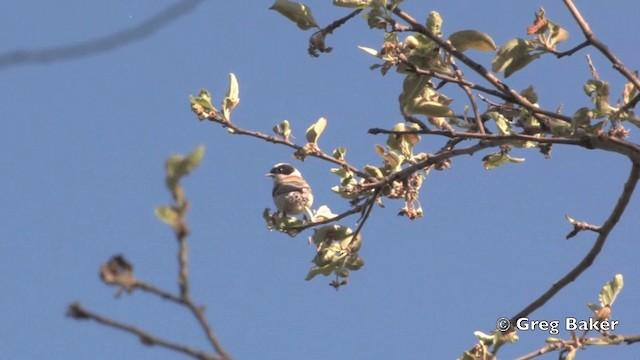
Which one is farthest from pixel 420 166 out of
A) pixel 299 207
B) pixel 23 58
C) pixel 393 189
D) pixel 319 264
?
pixel 299 207

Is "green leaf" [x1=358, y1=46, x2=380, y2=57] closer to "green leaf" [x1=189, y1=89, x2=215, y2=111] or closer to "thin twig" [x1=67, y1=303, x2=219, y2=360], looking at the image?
"green leaf" [x1=189, y1=89, x2=215, y2=111]

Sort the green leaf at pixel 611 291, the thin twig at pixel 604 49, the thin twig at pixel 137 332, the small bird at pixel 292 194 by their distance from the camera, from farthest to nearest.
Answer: the small bird at pixel 292 194 < the green leaf at pixel 611 291 < the thin twig at pixel 604 49 < the thin twig at pixel 137 332

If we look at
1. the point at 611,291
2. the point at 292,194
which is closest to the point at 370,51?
the point at 611,291

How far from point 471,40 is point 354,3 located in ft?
1.57

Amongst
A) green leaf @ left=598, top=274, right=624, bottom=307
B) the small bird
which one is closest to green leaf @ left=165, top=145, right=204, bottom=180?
green leaf @ left=598, top=274, right=624, bottom=307

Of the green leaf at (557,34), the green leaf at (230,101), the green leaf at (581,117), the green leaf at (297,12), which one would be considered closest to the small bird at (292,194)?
the green leaf at (230,101)

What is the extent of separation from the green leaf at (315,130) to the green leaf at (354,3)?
31.5 inches

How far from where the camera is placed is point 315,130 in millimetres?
4797

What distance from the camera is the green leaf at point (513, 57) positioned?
4.09 m

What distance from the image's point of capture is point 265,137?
475cm

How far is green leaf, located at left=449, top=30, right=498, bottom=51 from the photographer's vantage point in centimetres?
412

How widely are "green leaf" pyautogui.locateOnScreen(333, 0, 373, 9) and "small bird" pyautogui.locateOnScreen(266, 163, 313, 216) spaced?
4.53 m

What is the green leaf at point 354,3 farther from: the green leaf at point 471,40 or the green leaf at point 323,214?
the green leaf at point 323,214

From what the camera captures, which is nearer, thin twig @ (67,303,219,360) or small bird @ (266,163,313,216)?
thin twig @ (67,303,219,360)
